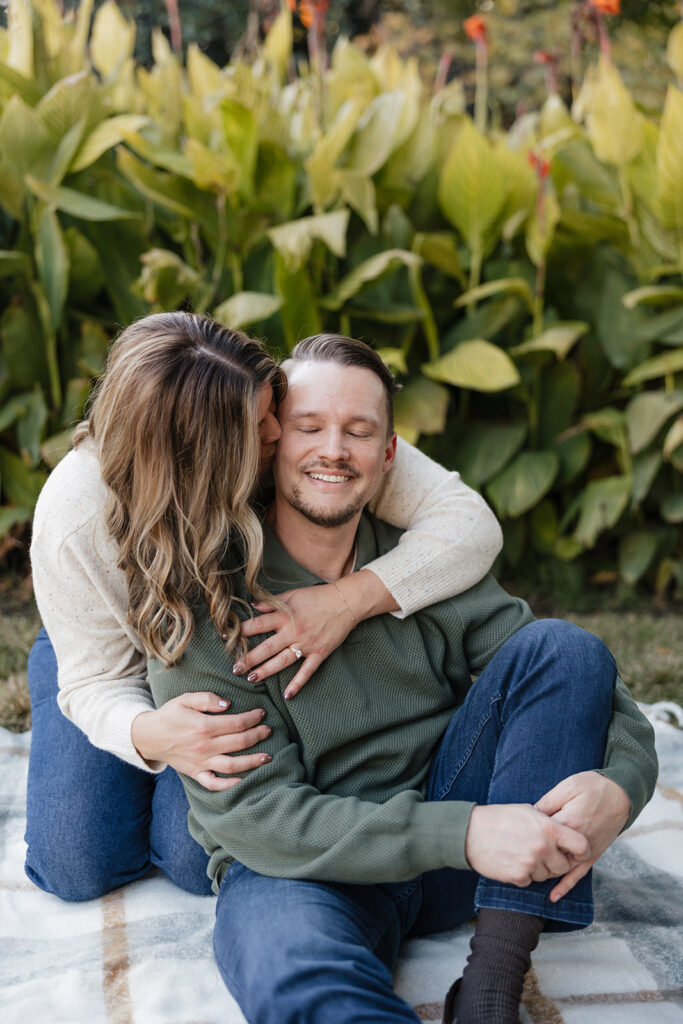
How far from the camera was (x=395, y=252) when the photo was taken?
10.3 feet

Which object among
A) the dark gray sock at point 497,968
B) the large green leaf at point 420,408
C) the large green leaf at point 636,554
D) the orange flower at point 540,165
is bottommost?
the large green leaf at point 636,554

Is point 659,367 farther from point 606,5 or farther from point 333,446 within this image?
point 333,446

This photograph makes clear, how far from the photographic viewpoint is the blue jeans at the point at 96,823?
191cm

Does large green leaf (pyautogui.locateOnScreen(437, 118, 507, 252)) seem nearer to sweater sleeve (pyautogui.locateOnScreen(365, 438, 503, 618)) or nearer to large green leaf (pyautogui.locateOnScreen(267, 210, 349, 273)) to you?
large green leaf (pyautogui.locateOnScreen(267, 210, 349, 273))

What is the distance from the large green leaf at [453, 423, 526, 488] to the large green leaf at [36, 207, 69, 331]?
4.75ft

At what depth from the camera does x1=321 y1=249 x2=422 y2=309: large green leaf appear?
3.14 meters

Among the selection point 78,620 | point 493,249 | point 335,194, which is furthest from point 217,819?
point 493,249

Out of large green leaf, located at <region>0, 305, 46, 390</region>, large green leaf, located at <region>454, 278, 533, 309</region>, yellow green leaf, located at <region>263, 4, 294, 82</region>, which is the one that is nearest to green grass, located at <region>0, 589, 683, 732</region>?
large green leaf, located at <region>0, 305, 46, 390</region>

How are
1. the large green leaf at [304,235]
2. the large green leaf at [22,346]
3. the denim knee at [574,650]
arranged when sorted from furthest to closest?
the large green leaf at [22,346] → the large green leaf at [304,235] → the denim knee at [574,650]

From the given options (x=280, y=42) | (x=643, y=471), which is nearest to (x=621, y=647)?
(x=643, y=471)

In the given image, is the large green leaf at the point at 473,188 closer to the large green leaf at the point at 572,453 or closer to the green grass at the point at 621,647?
the large green leaf at the point at 572,453

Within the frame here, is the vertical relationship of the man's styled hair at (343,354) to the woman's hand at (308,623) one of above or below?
above

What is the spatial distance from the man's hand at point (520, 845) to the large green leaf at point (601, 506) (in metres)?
2.06

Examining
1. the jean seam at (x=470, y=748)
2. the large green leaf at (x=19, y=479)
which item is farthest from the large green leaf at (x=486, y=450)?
the jean seam at (x=470, y=748)
